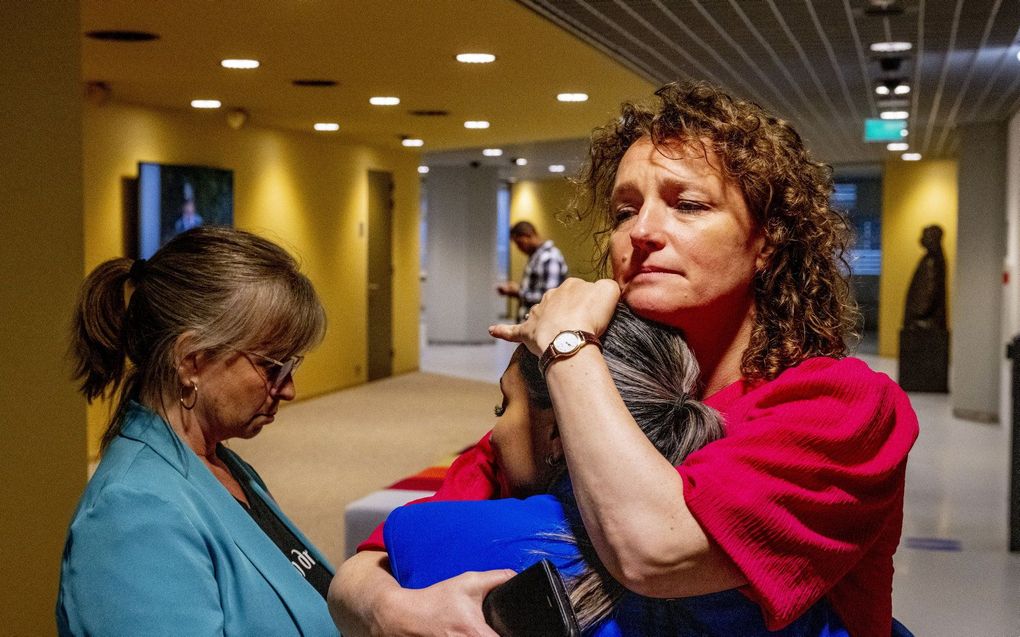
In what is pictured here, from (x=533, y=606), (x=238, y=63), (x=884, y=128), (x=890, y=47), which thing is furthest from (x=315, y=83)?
(x=533, y=606)

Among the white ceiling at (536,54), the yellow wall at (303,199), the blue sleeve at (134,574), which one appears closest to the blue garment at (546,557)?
the blue sleeve at (134,574)

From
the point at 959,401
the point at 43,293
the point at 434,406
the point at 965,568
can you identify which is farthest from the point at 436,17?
the point at 959,401

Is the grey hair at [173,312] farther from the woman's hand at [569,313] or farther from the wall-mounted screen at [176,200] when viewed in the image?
the wall-mounted screen at [176,200]

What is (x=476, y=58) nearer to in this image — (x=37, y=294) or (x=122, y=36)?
(x=122, y=36)

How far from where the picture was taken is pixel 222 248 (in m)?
2.39

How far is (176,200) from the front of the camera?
37.4 ft

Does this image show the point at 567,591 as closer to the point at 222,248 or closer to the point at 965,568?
the point at 222,248

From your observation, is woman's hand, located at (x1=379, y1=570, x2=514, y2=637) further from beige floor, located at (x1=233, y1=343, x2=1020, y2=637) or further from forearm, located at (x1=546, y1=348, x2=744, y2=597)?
beige floor, located at (x1=233, y1=343, x2=1020, y2=637)

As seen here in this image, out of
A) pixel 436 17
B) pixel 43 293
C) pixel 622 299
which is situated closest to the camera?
pixel 622 299

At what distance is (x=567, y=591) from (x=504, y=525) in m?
0.11

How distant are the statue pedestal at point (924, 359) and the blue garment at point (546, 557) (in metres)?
15.8

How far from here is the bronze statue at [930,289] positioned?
53.9ft

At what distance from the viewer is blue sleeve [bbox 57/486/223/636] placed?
1916 mm

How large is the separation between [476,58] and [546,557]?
7813mm
